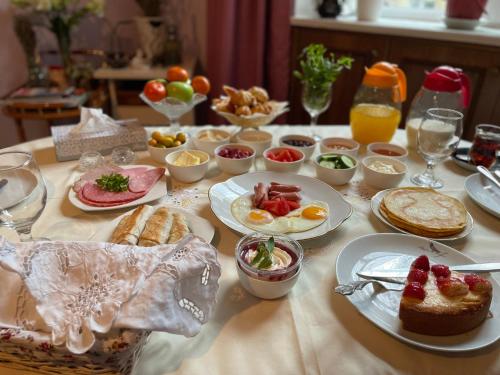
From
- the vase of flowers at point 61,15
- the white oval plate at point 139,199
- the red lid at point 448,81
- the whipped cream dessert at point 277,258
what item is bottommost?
the white oval plate at point 139,199

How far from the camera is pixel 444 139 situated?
1188 millimetres

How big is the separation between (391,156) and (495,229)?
1.37ft

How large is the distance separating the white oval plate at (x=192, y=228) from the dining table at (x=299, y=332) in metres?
0.03

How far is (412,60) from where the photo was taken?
2312 millimetres

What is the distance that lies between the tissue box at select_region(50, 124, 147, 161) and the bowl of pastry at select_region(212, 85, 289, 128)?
0.32 meters

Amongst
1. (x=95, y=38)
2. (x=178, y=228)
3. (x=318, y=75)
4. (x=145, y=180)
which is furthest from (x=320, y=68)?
(x=95, y=38)

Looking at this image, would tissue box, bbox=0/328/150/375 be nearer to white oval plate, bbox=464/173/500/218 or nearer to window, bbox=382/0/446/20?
white oval plate, bbox=464/173/500/218

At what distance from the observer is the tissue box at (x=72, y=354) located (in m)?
0.55

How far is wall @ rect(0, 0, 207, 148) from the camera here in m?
2.65

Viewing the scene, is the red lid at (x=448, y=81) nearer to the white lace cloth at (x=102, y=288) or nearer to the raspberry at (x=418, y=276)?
the raspberry at (x=418, y=276)

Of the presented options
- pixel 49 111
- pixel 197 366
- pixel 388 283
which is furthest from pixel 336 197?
pixel 49 111

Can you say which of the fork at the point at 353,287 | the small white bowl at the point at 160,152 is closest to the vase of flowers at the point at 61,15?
the small white bowl at the point at 160,152

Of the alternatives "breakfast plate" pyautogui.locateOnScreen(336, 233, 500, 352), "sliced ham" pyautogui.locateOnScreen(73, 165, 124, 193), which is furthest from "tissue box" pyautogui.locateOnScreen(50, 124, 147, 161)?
"breakfast plate" pyautogui.locateOnScreen(336, 233, 500, 352)

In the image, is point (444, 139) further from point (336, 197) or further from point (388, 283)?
point (388, 283)
